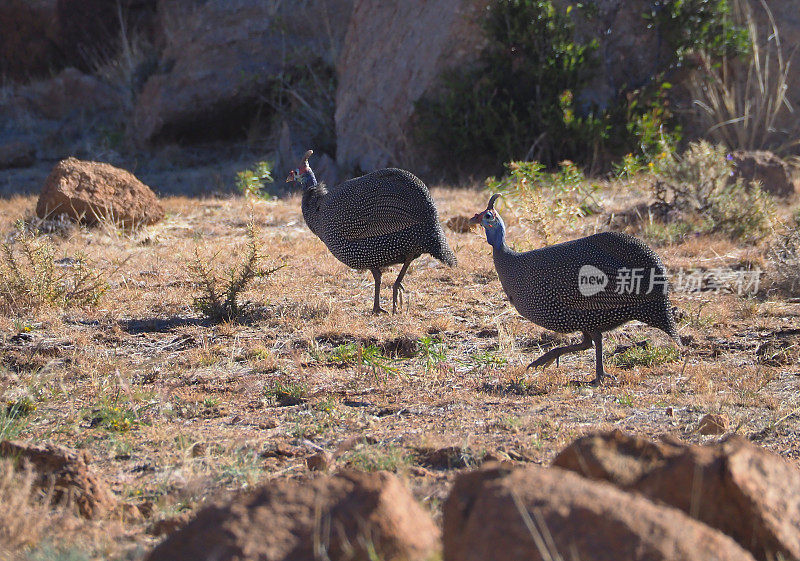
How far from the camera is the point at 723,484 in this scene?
7.38 feet

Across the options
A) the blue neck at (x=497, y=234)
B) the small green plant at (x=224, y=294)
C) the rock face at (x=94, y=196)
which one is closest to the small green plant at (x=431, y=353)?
the blue neck at (x=497, y=234)

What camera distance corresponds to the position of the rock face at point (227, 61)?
12.5 meters

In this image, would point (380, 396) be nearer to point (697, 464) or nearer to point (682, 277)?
point (697, 464)

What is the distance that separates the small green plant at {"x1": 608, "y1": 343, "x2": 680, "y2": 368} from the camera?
466cm

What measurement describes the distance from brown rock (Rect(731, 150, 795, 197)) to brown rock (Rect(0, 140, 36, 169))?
8.76 metres

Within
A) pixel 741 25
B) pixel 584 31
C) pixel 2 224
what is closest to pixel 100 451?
pixel 2 224

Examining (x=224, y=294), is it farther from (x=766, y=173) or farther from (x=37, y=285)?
(x=766, y=173)

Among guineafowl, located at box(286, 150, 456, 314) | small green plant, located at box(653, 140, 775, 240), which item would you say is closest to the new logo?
guineafowl, located at box(286, 150, 456, 314)

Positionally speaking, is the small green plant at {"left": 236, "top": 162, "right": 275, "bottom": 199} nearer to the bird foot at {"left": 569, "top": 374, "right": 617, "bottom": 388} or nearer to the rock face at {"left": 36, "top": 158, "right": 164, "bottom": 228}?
the rock face at {"left": 36, "top": 158, "right": 164, "bottom": 228}

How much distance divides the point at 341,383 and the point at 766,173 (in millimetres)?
5709

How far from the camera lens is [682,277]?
251 inches

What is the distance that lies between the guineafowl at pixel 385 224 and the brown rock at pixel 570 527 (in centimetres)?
360

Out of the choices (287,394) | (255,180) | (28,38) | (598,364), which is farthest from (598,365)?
(28,38)

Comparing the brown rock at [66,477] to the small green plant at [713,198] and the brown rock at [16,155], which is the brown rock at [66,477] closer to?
the small green plant at [713,198]
